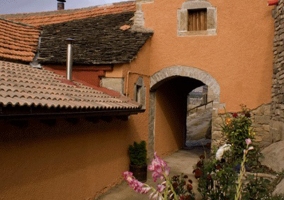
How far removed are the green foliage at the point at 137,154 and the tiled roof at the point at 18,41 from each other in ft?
11.4

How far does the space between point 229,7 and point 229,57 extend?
4.19 ft

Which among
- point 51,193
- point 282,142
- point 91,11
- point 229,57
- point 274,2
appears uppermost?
point 91,11

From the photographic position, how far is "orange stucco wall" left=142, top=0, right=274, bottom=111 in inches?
291

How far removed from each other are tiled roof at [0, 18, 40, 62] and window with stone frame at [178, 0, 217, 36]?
13.3 ft

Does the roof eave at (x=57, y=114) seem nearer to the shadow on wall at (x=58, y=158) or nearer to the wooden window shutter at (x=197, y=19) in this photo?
the shadow on wall at (x=58, y=158)

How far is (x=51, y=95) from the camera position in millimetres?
4590

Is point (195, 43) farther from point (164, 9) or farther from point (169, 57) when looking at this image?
point (164, 9)

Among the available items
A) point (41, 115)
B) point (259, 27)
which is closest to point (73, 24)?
point (259, 27)

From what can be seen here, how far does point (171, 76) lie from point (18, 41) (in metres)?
4.28

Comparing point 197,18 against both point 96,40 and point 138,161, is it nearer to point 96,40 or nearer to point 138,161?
point 96,40

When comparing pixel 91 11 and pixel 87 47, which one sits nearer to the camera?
pixel 87 47

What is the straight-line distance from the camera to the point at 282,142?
249 inches

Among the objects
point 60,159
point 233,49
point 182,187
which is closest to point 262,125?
point 233,49

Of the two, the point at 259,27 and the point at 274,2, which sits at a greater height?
the point at 274,2
